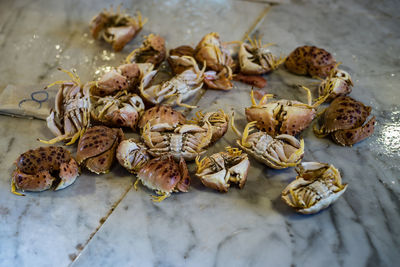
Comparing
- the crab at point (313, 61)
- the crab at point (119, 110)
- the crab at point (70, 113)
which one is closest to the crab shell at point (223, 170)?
the crab at point (119, 110)

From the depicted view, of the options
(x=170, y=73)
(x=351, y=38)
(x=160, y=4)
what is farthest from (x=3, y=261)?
(x=351, y=38)

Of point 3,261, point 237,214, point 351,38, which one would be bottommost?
point 3,261

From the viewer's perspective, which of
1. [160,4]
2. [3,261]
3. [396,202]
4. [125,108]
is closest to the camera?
[3,261]

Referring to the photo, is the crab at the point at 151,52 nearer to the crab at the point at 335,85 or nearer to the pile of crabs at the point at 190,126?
the pile of crabs at the point at 190,126

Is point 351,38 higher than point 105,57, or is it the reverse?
point 351,38

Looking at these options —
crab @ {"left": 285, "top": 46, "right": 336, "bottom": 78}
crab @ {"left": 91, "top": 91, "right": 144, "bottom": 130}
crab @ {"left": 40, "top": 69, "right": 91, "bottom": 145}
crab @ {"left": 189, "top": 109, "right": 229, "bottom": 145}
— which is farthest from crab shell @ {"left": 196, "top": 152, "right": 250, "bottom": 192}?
crab @ {"left": 285, "top": 46, "right": 336, "bottom": 78}

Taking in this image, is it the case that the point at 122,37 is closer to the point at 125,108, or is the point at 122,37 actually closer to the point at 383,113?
the point at 125,108
